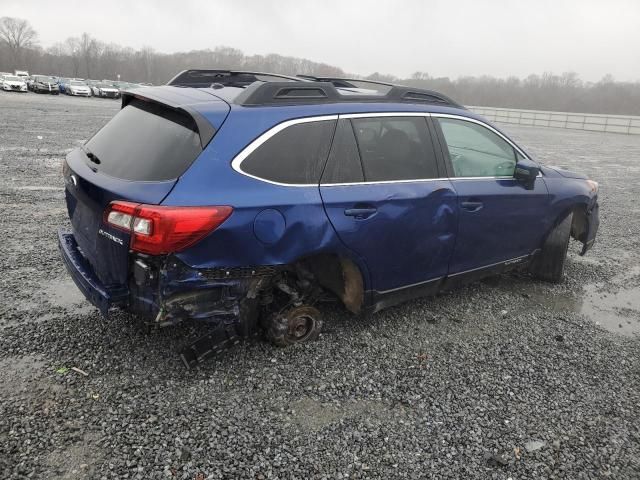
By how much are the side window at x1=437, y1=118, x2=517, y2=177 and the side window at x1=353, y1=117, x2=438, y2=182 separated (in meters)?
0.24

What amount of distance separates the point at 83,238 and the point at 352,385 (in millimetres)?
1971

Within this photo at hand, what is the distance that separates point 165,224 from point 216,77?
1.82 m

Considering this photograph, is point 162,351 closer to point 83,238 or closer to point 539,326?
point 83,238

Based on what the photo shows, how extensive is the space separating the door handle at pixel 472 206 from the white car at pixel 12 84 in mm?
47590

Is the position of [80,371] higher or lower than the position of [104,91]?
lower

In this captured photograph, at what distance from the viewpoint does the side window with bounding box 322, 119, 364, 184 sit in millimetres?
3178

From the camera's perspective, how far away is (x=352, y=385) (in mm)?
3123

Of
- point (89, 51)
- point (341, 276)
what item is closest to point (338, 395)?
point (341, 276)

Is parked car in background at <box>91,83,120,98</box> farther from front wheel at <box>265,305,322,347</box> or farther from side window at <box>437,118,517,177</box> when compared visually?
front wheel at <box>265,305,322,347</box>

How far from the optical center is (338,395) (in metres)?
3.02

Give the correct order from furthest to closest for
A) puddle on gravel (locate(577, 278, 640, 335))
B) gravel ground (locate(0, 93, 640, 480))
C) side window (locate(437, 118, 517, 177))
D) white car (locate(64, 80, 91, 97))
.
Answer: white car (locate(64, 80, 91, 97)) < puddle on gravel (locate(577, 278, 640, 335)) < side window (locate(437, 118, 517, 177)) < gravel ground (locate(0, 93, 640, 480))

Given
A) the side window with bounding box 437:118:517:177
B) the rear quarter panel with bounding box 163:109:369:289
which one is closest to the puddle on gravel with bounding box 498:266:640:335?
the side window with bounding box 437:118:517:177

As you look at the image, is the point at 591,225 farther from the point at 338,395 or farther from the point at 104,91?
the point at 104,91

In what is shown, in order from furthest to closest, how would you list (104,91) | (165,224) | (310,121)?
1. (104,91)
2. (310,121)
3. (165,224)
